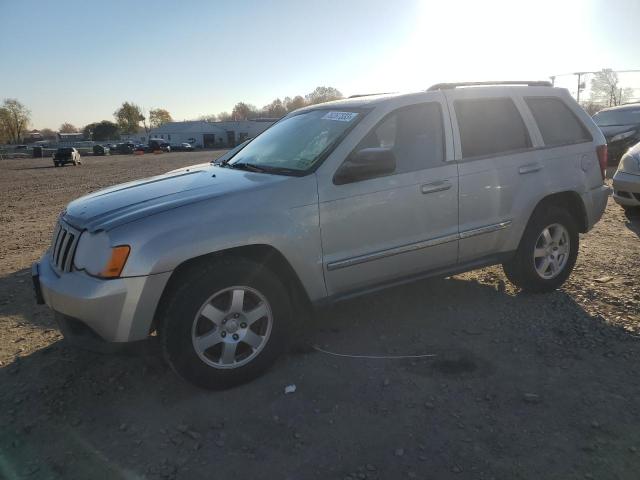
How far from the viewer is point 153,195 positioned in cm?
346

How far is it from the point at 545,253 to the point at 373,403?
8.33ft

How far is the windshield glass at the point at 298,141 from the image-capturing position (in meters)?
3.74

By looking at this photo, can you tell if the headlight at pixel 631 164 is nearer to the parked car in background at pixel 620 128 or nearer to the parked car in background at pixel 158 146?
the parked car in background at pixel 620 128

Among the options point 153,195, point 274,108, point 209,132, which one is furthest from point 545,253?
point 274,108

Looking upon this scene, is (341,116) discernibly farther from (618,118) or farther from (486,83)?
(618,118)

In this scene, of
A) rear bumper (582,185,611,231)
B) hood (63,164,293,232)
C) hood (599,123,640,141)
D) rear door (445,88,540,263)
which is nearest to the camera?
hood (63,164,293,232)

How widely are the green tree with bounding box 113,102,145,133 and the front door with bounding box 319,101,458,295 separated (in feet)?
418

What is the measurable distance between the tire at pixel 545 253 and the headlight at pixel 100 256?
3326mm

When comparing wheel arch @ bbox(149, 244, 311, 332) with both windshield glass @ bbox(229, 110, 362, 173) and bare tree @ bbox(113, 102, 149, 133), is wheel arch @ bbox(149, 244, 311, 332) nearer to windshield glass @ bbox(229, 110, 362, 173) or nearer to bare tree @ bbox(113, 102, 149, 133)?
windshield glass @ bbox(229, 110, 362, 173)

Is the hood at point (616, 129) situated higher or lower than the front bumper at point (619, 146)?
higher

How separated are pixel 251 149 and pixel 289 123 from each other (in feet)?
1.36

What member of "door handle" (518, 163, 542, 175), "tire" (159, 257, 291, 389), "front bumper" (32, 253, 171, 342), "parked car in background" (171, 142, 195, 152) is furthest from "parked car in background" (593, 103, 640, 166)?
"parked car in background" (171, 142, 195, 152)

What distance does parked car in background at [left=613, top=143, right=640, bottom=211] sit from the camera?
7246 millimetres

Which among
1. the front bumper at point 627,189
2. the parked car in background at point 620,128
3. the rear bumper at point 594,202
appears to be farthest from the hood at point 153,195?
the parked car in background at point 620,128
